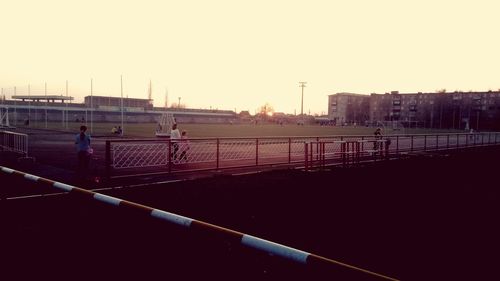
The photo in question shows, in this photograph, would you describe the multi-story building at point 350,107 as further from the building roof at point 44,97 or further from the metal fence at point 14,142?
the metal fence at point 14,142

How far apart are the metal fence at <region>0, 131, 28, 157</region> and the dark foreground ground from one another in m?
7.32

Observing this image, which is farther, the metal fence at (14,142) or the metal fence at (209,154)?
the metal fence at (14,142)

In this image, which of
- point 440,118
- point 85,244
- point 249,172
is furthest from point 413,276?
point 440,118

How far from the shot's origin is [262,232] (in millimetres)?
6770

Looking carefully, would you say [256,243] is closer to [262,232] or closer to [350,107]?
[262,232]

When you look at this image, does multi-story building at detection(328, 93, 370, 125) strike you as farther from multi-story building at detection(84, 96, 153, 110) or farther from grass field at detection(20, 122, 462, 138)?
grass field at detection(20, 122, 462, 138)

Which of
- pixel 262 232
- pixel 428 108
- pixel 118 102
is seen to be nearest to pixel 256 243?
pixel 262 232

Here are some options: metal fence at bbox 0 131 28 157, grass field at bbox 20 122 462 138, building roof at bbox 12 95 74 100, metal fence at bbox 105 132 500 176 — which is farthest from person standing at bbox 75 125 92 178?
building roof at bbox 12 95 74 100

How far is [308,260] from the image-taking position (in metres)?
2.61

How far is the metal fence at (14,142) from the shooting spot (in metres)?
17.6

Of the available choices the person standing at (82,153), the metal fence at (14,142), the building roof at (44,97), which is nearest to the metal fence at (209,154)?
the person standing at (82,153)

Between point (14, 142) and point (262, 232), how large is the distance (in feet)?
55.8

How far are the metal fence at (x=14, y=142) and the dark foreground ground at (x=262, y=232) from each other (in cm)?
732

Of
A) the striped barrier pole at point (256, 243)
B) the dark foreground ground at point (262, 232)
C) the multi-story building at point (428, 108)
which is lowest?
the dark foreground ground at point (262, 232)
